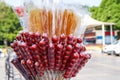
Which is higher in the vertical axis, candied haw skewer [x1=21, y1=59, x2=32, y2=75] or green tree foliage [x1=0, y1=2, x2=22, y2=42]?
candied haw skewer [x1=21, y1=59, x2=32, y2=75]

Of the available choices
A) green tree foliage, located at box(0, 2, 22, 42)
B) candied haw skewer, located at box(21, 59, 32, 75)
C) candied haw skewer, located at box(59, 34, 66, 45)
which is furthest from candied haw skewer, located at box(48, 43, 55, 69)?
green tree foliage, located at box(0, 2, 22, 42)

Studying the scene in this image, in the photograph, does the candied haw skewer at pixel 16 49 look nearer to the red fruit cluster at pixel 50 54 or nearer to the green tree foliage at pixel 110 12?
the red fruit cluster at pixel 50 54

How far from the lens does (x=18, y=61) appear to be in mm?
3904

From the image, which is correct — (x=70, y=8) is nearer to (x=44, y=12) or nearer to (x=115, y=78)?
(x=44, y=12)

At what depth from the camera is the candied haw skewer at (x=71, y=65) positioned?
3.65 metres

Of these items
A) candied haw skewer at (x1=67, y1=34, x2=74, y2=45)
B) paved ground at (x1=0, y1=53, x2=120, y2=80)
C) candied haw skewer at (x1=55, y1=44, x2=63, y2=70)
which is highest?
candied haw skewer at (x1=67, y1=34, x2=74, y2=45)

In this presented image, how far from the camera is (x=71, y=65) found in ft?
12.1

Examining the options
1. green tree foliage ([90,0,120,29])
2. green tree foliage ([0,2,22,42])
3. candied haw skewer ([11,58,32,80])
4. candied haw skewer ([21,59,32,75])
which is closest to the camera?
candied haw skewer ([21,59,32,75])

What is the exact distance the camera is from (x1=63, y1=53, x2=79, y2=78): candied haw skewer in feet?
12.0

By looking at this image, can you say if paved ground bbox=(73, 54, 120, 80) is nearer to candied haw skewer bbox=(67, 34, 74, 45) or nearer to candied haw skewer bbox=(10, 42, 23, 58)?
candied haw skewer bbox=(10, 42, 23, 58)

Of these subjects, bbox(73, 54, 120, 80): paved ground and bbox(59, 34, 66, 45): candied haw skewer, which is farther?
bbox(73, 54, 120, 80): paved ground

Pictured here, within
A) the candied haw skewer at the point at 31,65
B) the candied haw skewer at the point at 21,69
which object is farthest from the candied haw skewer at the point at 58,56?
the candied haw skewer at the point at 21,69

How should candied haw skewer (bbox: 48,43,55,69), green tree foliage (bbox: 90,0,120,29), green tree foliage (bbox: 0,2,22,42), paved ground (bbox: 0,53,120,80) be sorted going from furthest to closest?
green tree foliage (bbox: 0,2,22,42), green tree foliage (bbox: 90,0,120,29), paved ground (bbox: 0,53,120,80), candied haw skewer (bbox: 48,43,55,69)

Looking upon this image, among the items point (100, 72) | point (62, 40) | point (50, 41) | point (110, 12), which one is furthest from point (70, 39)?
point (110, 12)
